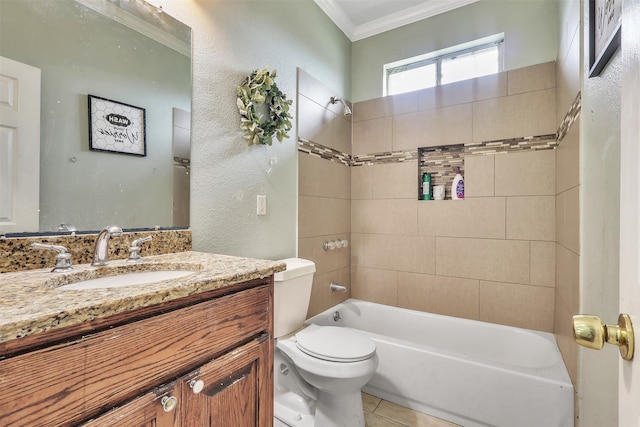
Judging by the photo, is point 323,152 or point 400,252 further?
point 400,252

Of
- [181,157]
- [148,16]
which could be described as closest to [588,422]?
[181,157]

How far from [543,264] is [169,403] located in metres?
2.27

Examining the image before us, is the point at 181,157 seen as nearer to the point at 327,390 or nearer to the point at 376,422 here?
the point at 327,390

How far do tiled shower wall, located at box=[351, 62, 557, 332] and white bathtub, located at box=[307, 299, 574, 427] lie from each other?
0.14 meters

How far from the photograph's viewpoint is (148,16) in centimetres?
127

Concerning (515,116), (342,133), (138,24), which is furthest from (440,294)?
(138,24)

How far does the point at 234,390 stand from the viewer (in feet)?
2.89

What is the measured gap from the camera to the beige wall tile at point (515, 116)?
200cm

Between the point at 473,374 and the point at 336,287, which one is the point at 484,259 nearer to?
the point at 473,374

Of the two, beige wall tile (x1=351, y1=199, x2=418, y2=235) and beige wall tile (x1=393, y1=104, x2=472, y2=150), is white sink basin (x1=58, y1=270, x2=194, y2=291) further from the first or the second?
beige wall tile (x1=393, y1=104, x2=472, y2=150)

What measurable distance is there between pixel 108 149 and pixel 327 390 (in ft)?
4.68

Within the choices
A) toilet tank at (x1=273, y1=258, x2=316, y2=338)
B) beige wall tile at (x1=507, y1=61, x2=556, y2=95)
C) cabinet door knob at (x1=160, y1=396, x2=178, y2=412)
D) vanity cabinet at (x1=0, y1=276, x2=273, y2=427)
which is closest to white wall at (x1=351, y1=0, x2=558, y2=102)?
beige wall tile at (x1=507, y1=61, x2=556, y2=95)

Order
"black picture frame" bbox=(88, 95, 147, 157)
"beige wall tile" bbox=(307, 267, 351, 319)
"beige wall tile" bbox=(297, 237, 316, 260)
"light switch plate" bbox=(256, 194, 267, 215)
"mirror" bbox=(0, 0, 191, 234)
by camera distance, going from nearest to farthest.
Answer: "mirror" bbox=(0, 0, 191, 234) → "black picture frame" bbox=(88, 95, 147, 157) → "light switch plate" bbox=(256, 194, 267, 215) → "beige wall tile" bbox=(297, 237, 316, 260) → "beige wall tile" bbox=(307, 267, 351, 319)

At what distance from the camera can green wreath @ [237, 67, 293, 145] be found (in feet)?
5.26
